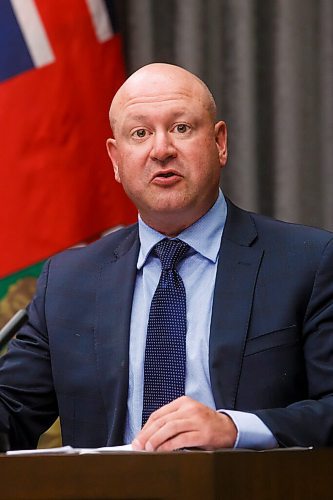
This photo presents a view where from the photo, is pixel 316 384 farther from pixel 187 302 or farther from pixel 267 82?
pixel 267 82

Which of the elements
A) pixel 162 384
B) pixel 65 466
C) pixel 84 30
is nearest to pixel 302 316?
pixel 162 384

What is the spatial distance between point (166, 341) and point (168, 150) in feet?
1.26

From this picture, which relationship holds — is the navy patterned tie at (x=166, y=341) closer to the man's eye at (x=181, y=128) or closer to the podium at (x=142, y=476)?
the man's eye at (x=181, y=128)

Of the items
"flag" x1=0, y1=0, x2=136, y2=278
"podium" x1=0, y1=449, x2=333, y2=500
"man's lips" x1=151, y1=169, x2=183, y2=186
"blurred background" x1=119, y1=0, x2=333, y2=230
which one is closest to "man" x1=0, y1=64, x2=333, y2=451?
"man's lips" x1=151, y1=169, x2=183, y2=186

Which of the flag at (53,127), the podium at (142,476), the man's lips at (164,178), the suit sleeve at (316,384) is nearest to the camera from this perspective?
the podium at (142,476)

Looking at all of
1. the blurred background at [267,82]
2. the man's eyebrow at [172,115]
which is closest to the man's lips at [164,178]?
the man's eyebrow at [172,115]

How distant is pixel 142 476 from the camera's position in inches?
57.9

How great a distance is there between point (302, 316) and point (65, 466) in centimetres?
81

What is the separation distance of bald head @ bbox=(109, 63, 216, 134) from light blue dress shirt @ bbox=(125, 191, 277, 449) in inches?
9.1

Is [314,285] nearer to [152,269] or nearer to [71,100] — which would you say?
[152,269]

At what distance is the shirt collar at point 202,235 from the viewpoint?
2.29 metres

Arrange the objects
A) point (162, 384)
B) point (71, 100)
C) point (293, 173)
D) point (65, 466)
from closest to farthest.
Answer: point (65, 466), point (162, 384), point (71, 100), point (293, 173)

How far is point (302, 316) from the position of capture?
86.0 inches

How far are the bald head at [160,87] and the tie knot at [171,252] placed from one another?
0.28 metres
